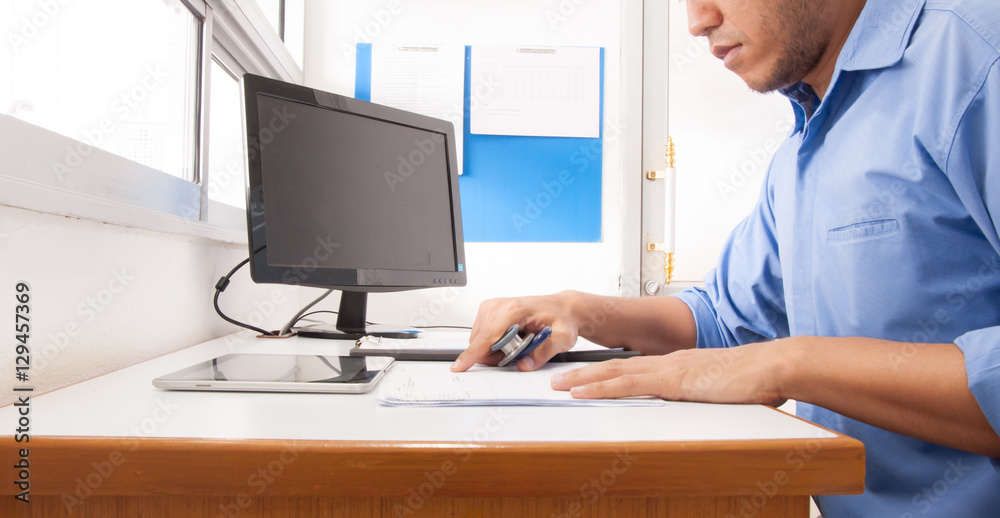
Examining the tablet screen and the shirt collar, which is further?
the shirt collar

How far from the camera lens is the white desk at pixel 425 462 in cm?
33

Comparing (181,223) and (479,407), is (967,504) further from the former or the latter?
(181,223)

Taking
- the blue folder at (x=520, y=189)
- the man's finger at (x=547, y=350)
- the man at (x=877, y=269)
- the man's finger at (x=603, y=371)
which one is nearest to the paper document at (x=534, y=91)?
the blue folder at (x=520, y=189)

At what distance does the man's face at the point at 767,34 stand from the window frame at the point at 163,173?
0.89 meters

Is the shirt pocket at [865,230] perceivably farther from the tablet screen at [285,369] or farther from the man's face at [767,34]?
the tablet screen at [285,369]

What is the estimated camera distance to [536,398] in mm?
452

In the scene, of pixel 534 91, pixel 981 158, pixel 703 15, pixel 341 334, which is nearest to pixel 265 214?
pixel 341 334

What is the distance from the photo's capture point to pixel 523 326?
71 cm

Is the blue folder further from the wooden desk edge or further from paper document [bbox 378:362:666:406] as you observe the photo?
the wooden desk edge

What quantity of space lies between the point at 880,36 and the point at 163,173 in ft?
3.39

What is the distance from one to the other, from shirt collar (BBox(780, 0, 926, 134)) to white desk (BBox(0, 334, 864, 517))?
52 cm

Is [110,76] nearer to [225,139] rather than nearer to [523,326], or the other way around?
[225,139]

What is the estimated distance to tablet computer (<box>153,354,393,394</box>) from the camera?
0.48 metres

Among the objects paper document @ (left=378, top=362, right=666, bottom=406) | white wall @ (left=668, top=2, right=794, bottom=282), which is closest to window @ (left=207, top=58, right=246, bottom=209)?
paper document @ (left=378, top=362, right=666, bottom=406)
